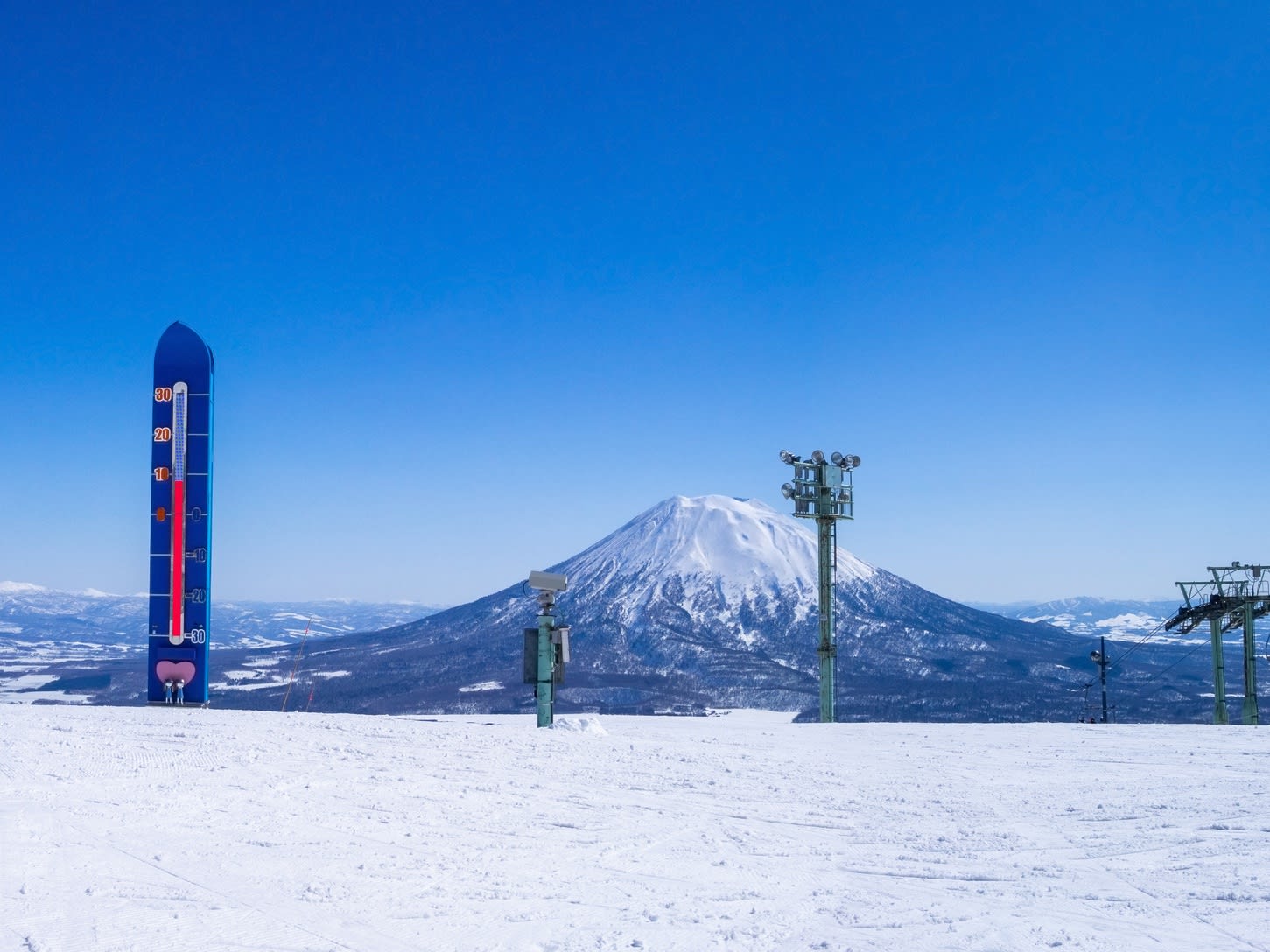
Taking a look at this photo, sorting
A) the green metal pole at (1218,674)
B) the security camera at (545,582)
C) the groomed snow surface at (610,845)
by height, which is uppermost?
the security camera at (545,582)

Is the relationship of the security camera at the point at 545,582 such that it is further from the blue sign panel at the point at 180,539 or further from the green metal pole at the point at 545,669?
the blue sign panel at the point at 180,539

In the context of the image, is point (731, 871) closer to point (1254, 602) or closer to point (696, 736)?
point (696, 736)

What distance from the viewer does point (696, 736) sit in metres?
22.0

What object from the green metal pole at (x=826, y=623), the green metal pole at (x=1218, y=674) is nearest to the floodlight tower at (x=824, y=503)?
the green metal pole at (x=826, y=623)

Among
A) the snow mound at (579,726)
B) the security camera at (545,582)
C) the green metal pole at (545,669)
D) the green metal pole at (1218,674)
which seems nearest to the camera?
the snow mound at (579,726)

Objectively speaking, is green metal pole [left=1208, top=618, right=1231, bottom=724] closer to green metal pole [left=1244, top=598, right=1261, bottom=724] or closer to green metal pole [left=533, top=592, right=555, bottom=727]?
green metal pole [left=1244, top=598, right=1261, bottom=724]

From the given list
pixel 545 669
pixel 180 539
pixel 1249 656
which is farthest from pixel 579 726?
pixel 1249 656

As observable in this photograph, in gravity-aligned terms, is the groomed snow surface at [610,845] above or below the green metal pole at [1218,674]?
above

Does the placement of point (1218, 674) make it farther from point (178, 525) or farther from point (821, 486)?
point (178, 525)

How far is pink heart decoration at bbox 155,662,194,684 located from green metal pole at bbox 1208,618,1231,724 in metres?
43.7

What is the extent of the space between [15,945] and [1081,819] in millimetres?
11953

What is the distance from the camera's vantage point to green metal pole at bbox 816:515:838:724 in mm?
Result: 35125

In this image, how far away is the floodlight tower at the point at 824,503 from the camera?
3541 cm

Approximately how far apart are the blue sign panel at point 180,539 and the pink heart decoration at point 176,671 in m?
0.02
